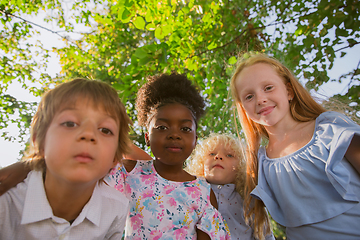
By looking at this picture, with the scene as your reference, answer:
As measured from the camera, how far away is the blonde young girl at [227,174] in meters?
1.86

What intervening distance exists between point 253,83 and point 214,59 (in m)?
1.68

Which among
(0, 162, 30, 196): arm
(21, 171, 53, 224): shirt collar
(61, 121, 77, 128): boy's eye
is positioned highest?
(61, 121, 77, 128): boy's eye

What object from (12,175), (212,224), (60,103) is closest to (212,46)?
(212,224)

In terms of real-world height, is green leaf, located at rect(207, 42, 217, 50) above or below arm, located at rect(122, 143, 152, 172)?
above

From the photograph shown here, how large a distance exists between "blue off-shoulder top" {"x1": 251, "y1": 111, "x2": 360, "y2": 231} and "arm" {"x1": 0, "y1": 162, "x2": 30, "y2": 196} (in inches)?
57.8

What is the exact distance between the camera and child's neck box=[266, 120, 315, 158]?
1.63 m

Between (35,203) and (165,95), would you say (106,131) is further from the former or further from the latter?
(165,95)

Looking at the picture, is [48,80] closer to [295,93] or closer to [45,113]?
[45,113]

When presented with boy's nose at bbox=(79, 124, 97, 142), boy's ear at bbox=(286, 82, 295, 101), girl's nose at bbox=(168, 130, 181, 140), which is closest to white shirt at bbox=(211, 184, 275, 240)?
girl's nose at bbox=(168, 130, 181, 140)

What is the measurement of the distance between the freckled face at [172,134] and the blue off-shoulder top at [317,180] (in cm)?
62

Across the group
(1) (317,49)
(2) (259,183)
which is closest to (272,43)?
(1) (317,49)

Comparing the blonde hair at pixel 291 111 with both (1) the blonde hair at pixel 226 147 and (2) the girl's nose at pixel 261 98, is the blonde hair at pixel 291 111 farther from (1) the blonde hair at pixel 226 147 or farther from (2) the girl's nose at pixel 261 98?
(2) the girl's nose at pixel 261 98

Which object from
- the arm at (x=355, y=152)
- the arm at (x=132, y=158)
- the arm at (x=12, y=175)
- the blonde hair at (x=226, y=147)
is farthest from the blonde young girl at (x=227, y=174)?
the arm at (x=12, y=175)

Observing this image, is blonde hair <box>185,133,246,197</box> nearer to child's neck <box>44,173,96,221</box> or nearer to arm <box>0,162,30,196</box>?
child's neck <box>44,173,96,221</box>
